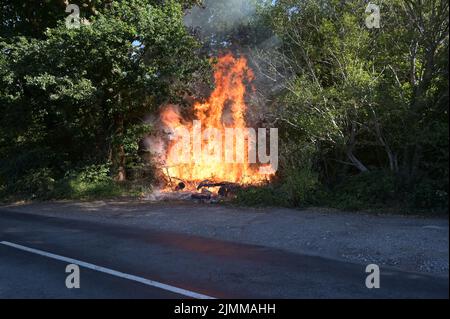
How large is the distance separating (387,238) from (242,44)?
17.5 meters

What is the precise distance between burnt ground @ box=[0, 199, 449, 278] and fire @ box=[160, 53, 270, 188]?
4292mm

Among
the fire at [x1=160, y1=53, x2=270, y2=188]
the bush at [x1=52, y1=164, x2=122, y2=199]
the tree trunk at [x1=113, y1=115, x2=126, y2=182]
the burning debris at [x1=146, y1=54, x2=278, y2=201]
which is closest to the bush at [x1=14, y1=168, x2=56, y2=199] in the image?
the bush at [x1=52, y1=164, x2=122, y2=199]

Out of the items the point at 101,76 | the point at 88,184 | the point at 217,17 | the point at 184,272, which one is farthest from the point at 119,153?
the point at 184,272

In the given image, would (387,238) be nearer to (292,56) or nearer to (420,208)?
(420,208)

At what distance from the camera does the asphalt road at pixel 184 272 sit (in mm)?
5816

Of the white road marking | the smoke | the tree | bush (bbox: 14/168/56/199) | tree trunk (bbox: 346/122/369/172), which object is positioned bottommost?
the white road marking

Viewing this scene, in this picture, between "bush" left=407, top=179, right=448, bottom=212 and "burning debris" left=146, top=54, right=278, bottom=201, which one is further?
"burning debris" left=146, top=54, right=278, bottom=201

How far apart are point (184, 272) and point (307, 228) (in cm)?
400

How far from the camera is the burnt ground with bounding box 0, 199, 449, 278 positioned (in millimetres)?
7555

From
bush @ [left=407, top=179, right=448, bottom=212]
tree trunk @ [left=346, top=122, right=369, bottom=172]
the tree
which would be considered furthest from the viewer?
the tree

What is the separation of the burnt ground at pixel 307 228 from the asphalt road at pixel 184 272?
0.56 m

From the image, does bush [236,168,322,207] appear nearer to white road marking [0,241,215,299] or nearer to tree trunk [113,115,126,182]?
white road marking [0,241,215,299]

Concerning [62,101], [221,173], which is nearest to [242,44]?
[221,173]

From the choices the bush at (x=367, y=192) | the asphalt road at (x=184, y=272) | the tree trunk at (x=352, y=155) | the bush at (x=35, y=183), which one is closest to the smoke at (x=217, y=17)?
the bush at (x=35, y=183)
